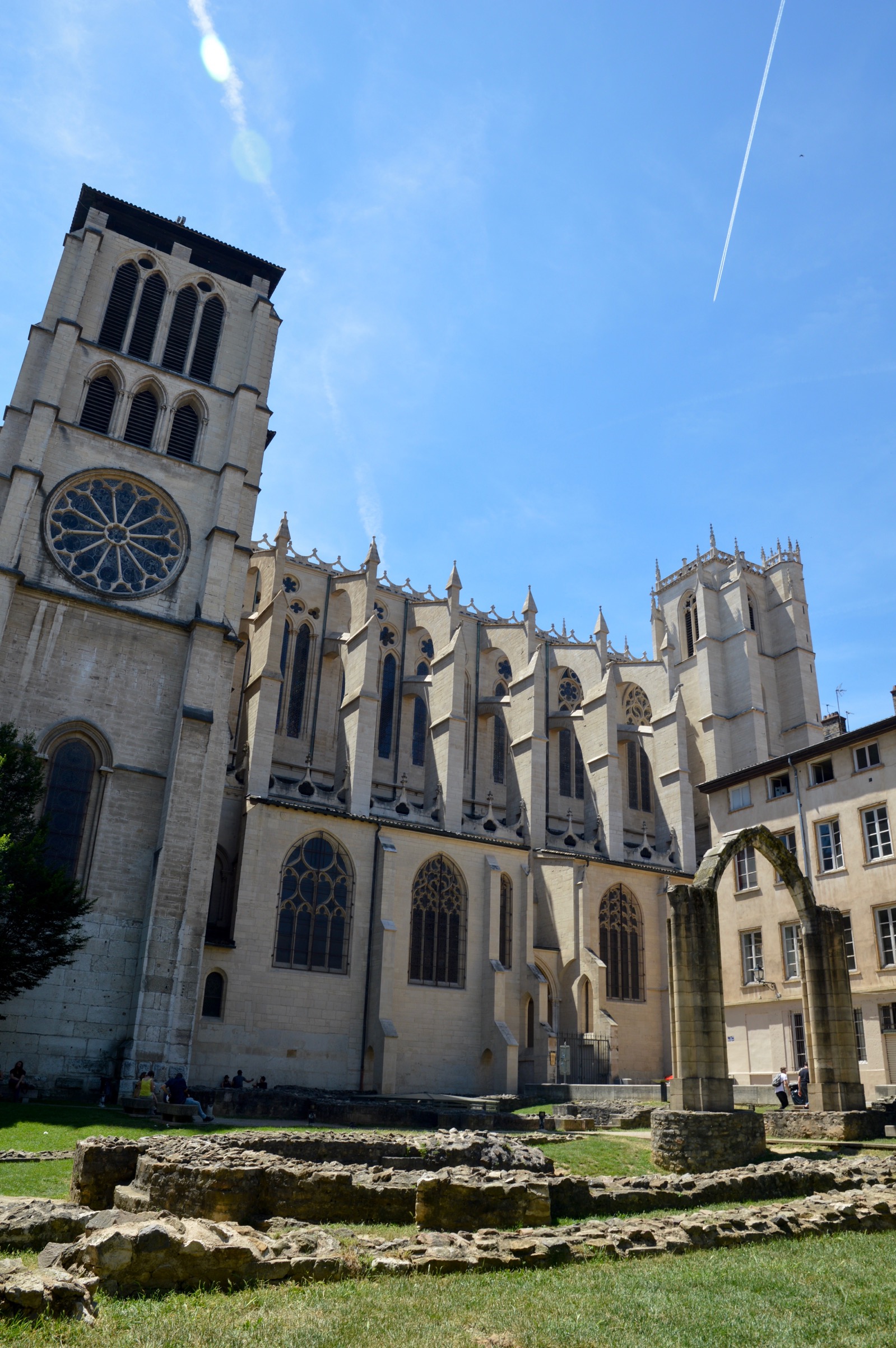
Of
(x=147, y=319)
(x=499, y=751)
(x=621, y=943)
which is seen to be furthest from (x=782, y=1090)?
(x=147, y=319)

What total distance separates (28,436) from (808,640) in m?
38.5

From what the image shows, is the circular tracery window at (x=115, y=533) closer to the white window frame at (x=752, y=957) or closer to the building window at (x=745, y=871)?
the building window at (x=745, y=871)

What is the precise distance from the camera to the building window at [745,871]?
88.7 ft

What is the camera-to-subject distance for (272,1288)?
630 centimetres

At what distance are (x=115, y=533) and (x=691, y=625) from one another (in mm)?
32870

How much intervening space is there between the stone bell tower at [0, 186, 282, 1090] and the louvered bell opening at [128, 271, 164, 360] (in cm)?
7

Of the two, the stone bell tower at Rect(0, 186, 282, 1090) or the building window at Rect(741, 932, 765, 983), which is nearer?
the stone bell tower at Rect(0, 186, 282, 1090)

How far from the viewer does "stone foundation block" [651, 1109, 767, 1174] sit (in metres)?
13.4

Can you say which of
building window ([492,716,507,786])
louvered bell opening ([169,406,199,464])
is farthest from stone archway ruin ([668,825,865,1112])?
building window ([492,716,507,786])

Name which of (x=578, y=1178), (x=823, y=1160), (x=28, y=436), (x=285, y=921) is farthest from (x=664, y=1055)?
(x=28, y=436)

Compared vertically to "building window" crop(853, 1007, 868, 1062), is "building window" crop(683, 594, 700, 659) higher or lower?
higher

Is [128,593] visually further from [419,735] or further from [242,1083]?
[419,735]

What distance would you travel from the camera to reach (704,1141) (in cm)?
1351

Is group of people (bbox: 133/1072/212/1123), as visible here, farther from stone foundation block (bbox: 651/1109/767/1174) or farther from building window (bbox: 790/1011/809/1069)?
building window (bbox: 790/1011/809/1069)
